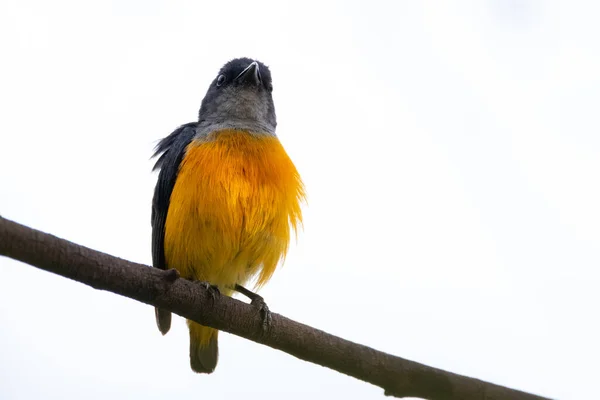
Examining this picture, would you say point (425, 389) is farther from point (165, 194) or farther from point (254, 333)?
point (165, 194)

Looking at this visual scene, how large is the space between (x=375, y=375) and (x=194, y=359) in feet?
8.05

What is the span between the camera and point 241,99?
707 cm

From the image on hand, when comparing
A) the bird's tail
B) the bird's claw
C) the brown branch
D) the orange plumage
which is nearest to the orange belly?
the orange plumage

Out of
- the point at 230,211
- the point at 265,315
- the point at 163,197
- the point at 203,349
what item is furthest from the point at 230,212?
the point at 203,349

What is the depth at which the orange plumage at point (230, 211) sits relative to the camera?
5.61 m

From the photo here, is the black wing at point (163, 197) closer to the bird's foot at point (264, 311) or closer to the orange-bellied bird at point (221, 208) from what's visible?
the orange-bellied bird at point (221, 208)

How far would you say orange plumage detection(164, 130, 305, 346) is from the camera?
5609 millimetres

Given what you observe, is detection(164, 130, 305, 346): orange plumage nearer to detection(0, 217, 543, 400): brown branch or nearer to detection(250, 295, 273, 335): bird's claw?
detection(250, 295, 273, 335): bird's claw

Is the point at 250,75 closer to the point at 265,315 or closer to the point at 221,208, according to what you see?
the point at 221,208

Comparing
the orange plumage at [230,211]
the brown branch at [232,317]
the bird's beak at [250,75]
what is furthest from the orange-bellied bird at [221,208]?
the bird's beak at [250,75]

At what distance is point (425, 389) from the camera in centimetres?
433

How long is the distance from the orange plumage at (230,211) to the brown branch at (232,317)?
0.81 meters

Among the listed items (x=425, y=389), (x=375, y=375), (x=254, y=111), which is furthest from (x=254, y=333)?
(x=254, y=111)

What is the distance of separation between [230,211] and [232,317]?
92 centimetres
